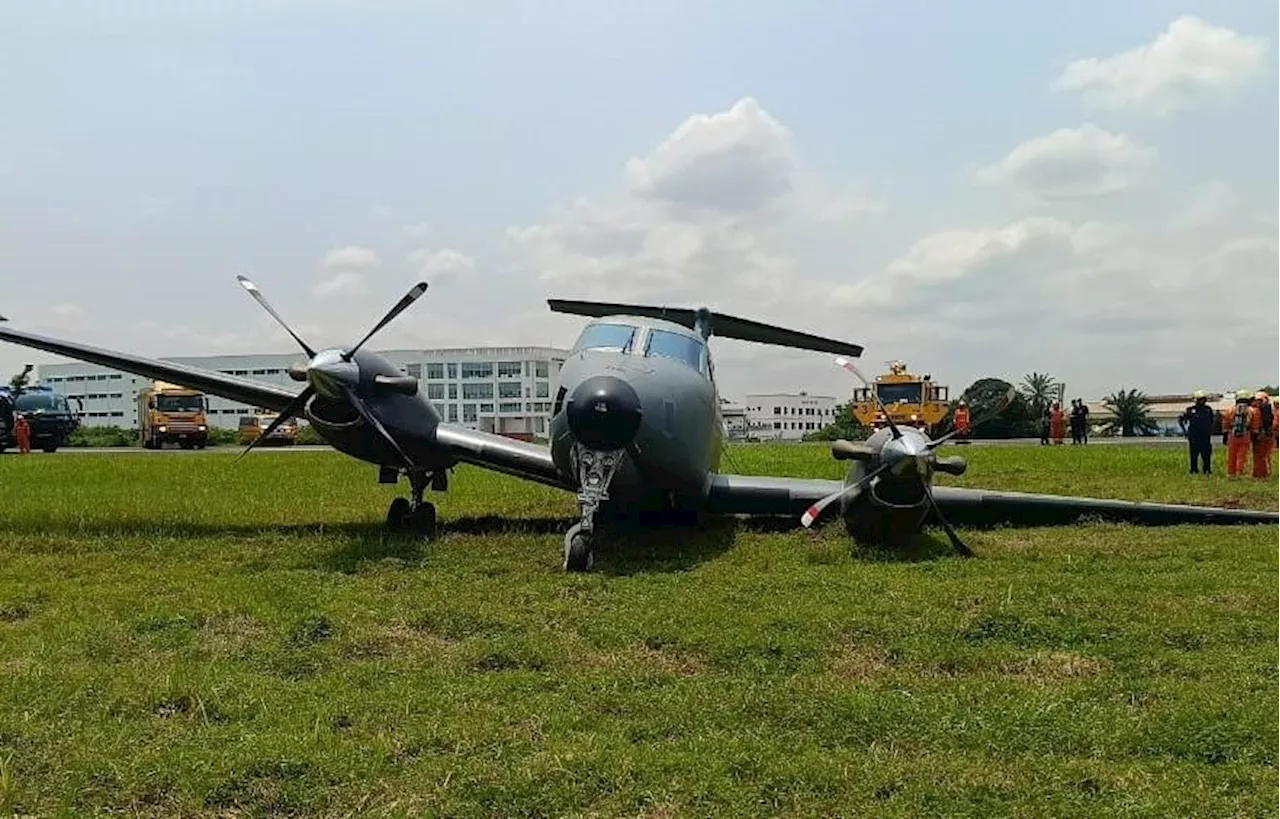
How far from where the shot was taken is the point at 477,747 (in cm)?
538

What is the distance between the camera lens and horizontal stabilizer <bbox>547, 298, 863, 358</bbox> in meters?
17.0

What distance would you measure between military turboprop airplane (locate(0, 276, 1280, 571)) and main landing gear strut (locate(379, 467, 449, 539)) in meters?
0.02

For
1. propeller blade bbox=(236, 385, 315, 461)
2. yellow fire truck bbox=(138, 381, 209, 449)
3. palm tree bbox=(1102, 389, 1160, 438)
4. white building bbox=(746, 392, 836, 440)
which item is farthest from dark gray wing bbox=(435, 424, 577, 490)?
white building bbox=(746, 392, 836, 440)

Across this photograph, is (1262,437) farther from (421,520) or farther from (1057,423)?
(1057,423)

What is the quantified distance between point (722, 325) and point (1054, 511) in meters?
5.91

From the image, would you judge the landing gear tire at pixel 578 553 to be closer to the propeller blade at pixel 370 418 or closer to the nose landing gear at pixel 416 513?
the propeller blade at pixel 370 418

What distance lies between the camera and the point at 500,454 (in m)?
14.2

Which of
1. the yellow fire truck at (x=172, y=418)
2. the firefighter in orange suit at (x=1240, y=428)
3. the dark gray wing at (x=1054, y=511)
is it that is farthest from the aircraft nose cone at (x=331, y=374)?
the yellow fire truck at (x=172, y=418)

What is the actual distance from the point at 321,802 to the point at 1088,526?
11887mm

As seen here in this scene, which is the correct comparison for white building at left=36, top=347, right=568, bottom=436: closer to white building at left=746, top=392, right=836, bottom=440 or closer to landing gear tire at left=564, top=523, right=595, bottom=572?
white building at left=746, top=392, right=836, bottom=440

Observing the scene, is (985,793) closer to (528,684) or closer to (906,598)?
(528,684)

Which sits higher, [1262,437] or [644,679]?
[1262,437]

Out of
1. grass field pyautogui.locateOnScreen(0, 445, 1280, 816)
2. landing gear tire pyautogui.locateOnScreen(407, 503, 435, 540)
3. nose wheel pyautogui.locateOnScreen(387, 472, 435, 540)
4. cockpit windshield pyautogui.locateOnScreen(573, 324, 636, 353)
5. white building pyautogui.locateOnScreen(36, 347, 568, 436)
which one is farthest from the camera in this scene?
white building pyautogui.locateOnScreen(36, 347, 568, 436)

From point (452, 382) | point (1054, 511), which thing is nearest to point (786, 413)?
point (452, 382)
